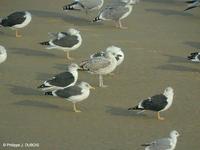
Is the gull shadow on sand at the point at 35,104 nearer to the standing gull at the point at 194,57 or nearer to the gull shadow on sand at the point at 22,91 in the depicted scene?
the gull shadow on sand at the point at 22,91

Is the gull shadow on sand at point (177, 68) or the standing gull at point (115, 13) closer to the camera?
the gull shadow on sand at point (177, 68)

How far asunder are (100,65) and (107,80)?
60 cm

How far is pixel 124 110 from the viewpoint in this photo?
11.1 meters

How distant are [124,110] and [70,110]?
93 centimetres

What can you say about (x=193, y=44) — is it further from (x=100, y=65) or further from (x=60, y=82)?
(x=60, y=82)

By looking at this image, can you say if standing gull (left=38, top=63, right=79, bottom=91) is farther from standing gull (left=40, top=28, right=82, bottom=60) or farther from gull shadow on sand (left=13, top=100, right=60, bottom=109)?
standing gull (left=40, top=28, right=82, bottom=60)

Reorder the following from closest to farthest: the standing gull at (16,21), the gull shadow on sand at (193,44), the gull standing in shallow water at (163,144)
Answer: the gull standing in shallow water at (163,144)
the gull shadow on sand at (193,44)
the standing gull at (16,21)

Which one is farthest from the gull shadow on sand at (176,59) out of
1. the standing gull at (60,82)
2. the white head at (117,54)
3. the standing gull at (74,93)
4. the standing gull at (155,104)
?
the standing gull at (74,93)

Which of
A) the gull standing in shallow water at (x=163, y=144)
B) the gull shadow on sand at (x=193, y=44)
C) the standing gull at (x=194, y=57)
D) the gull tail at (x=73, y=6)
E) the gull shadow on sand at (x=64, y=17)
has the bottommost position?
the gull shadow on sand at (x=193, y=44)

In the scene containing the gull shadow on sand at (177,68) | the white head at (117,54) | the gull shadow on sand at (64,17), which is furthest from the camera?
the gull shadow on sand at (64,17)

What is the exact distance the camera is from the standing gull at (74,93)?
35.5 feet

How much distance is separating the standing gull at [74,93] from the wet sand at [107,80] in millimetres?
260

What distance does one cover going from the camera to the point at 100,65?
1209 cm

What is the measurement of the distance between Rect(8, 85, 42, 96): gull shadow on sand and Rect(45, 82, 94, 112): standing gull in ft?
2.63
